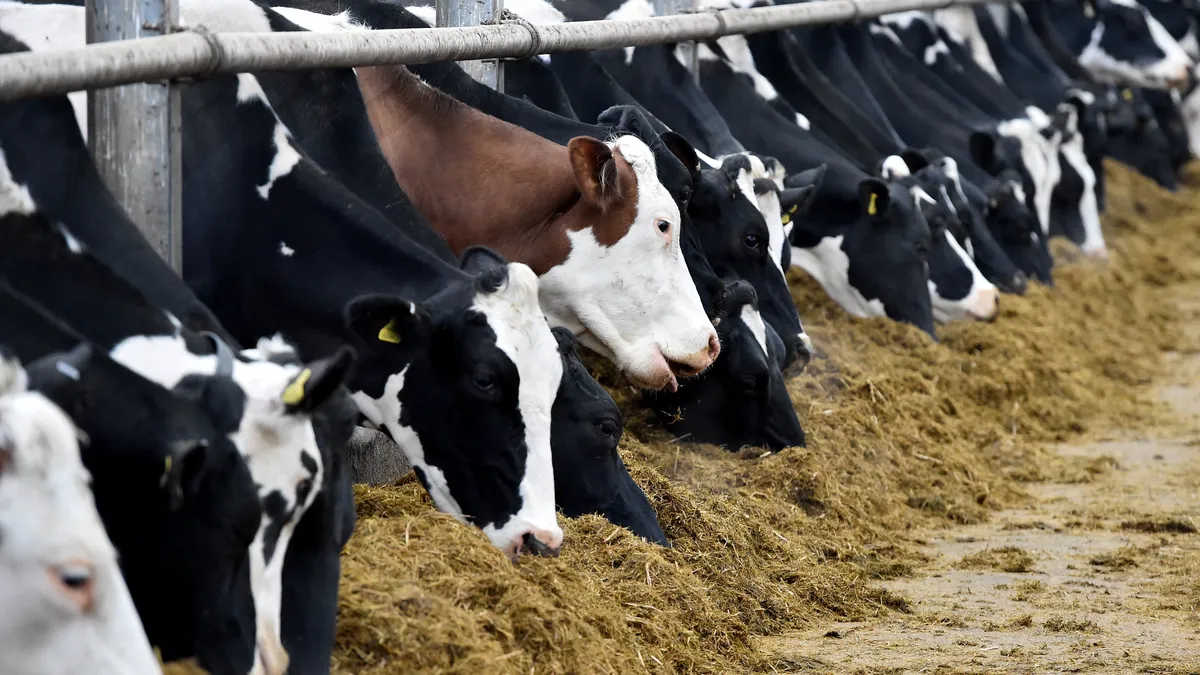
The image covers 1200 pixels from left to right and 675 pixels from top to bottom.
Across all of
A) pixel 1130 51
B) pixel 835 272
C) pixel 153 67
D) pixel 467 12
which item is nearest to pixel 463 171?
pixel 467 12

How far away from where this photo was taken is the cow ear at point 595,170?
6.35 metres

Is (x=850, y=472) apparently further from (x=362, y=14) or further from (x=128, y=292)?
(x=128, y=292)

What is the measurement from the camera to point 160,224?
4887 millimetres

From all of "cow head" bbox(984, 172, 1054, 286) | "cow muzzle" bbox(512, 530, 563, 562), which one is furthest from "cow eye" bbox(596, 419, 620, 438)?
"cow head" bbox(984, 172, 1054, 286)

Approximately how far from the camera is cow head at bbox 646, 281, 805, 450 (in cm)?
732

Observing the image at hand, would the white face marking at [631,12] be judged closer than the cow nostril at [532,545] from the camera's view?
No

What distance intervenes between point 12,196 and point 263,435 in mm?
1025

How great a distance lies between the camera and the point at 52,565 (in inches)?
125

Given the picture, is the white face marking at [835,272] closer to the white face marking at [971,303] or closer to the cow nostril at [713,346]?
the white face marking at [971,303]

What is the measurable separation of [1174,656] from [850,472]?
7.81 feet

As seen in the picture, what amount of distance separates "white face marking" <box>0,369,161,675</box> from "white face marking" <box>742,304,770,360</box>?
15.0 feet

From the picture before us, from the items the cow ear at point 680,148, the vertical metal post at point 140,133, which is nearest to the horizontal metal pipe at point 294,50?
the vertical metal post at point 140,133

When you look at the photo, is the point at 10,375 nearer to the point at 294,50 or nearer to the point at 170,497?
the point at 170,497

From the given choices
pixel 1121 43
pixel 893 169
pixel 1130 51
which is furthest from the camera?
pixel 1121 43
